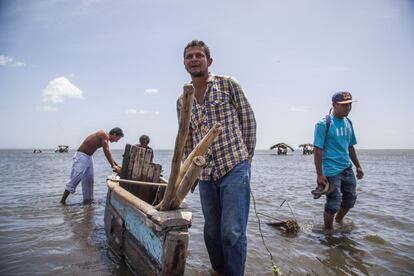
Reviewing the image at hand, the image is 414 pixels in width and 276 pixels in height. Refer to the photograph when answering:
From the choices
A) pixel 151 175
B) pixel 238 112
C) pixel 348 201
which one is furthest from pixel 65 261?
pixel 348 201

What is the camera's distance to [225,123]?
262 cm

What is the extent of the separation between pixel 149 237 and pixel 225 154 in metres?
1.03

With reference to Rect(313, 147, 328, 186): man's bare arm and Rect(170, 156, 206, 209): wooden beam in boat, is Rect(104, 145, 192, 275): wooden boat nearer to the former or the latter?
Rect(170, 156, 206, 209): wooden beam in boat

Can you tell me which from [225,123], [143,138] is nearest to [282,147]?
[143,138]

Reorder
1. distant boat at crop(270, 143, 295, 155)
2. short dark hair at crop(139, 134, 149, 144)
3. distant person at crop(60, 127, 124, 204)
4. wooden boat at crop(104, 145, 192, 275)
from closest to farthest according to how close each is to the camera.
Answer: wooden boat at crop(104, 145, 192, 275) → distant person at crop(60, 127, 124, 204) → short dark hair at crop(139, 134, 149, 144) → distant boat at crop(270, 143, 295, 155)

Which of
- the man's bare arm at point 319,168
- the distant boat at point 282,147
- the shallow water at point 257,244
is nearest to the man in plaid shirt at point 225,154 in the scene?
the shallow water at point 257,244

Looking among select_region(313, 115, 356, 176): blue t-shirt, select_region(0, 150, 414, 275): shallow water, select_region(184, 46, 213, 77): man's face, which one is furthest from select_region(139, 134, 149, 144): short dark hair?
select_region(184, 46, 213, 77): man's face

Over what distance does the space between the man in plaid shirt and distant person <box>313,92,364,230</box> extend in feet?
6.91

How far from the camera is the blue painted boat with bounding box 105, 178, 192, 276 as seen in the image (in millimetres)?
2219

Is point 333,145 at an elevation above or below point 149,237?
above

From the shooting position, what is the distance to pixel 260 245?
183 inches

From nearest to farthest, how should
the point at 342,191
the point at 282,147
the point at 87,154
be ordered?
the point at 342,191 → the point at 87,154 → the point at 282,147

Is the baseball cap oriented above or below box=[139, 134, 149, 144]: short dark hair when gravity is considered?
above

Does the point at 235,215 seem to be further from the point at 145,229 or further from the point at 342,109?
the point at 342,109
